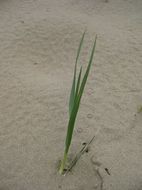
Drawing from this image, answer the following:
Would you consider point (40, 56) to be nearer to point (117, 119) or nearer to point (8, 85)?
point (8, 85)

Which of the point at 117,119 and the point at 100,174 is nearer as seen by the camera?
the point at 100,174

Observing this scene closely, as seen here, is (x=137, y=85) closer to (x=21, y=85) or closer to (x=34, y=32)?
(x=21, y=85)

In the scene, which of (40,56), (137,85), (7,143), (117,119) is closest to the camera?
(7,143)

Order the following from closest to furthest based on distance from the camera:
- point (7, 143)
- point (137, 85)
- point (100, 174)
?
point (100, 174) → point (7, 143) → point (137, 85)

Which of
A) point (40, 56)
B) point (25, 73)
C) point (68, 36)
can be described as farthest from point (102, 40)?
point (25, 73)

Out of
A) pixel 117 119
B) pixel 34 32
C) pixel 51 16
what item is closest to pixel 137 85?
pixel 117 119

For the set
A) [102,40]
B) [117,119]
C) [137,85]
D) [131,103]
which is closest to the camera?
[117,119]
